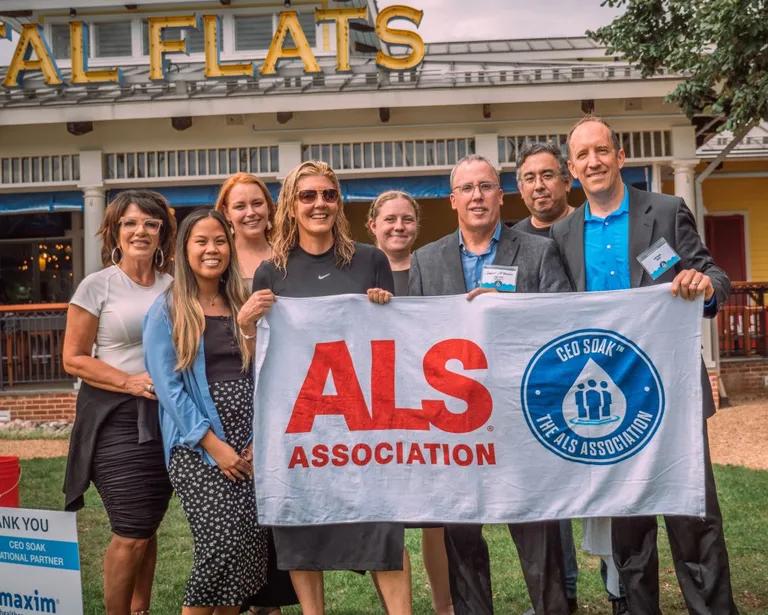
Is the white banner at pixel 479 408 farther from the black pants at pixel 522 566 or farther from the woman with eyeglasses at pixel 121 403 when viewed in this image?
the woman with eyeglasses at pixel 121 403

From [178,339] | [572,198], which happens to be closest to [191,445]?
[178,339]

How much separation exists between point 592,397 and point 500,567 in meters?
2.46

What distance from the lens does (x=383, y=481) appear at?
4.00 meters

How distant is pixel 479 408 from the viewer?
13.1ft

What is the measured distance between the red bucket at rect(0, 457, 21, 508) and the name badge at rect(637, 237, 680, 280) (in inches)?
127

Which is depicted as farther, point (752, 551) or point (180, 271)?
point (752, 551)

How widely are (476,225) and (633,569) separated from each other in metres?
1.65

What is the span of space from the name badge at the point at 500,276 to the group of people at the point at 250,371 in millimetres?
72

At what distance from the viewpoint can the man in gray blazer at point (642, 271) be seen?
3.90 meters

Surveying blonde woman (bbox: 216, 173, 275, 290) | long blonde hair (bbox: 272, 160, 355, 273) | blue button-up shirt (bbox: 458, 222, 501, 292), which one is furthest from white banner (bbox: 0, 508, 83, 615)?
blue button-up shirt (bbox: 458, 222, 501, 292)

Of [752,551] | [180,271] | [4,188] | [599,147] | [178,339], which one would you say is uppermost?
[4,188]

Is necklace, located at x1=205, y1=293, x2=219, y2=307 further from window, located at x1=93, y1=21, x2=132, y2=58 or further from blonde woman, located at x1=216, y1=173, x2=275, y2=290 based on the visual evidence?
window, located at x1=93, y1=21, x2=132, y2=58

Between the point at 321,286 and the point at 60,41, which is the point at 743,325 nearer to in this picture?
the point at 321,286

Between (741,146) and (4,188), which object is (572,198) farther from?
(4,188)
